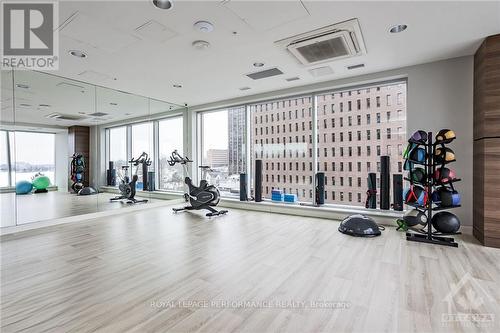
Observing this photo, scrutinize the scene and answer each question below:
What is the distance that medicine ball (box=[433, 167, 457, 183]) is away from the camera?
3.41m

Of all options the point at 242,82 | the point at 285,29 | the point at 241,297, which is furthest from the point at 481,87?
the point at 241,297

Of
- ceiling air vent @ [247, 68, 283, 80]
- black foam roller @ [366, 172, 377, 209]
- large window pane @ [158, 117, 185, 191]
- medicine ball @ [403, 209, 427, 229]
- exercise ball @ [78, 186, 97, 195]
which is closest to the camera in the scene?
medicine ball @ [403, 209, 427, 229]

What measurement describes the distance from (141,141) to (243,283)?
5.48 m

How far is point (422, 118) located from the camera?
432 cm

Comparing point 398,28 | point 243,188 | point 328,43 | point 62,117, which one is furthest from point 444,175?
point 62,117

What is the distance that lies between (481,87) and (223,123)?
558 centimetres

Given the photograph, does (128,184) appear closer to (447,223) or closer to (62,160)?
(62,160)

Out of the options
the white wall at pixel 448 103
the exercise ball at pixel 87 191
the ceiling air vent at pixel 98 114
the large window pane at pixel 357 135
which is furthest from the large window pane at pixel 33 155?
the white wall at pixel 448 103

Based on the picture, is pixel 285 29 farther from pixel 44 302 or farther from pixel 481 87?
pixel 44 302

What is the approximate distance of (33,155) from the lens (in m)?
4.59

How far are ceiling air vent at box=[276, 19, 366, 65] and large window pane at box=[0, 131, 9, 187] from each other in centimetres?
495

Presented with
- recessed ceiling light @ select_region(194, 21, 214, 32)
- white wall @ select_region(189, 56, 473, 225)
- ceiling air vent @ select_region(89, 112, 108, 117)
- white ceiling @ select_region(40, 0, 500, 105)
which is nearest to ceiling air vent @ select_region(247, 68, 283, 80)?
white ceiling @ select_region(40, 0, 500, 105)

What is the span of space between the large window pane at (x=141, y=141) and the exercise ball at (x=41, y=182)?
1.90 metres

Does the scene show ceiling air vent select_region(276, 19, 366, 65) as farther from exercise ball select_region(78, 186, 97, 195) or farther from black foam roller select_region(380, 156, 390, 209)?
exercise ball select_region(78, 186, 97, 195)
